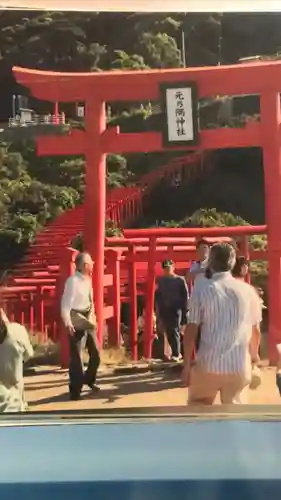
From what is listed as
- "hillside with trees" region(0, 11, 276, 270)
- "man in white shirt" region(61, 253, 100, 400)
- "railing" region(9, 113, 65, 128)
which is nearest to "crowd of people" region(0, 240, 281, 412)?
"man in white shirt" region(61, 253, 100, 400)

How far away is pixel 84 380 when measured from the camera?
222cm

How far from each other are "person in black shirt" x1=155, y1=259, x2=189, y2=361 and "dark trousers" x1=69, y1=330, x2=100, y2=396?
0.25 meters

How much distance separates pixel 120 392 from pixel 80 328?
0.25 metres

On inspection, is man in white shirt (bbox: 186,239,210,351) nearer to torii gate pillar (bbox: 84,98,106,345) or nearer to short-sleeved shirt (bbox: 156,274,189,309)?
short-sleeved shirt (bbox: 156,274,189,309)

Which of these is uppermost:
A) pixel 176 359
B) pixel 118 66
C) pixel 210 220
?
pixel 118 66

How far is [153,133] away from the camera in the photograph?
7.52 feet

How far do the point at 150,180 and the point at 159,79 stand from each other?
337 mm

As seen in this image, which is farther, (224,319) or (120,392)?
(224,319)

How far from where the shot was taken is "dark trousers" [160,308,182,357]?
226cm

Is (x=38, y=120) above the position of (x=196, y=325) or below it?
above

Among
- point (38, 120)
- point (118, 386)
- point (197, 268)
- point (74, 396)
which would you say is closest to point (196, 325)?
point (197, 268)

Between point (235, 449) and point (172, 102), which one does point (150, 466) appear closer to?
point (235, 449)

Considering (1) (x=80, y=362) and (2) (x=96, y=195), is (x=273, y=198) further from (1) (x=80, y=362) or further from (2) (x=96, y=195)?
(1) (x=80, y=362)

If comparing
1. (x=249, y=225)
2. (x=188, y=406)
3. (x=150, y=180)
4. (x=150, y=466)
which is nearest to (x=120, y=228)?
(x=150, y=180)
